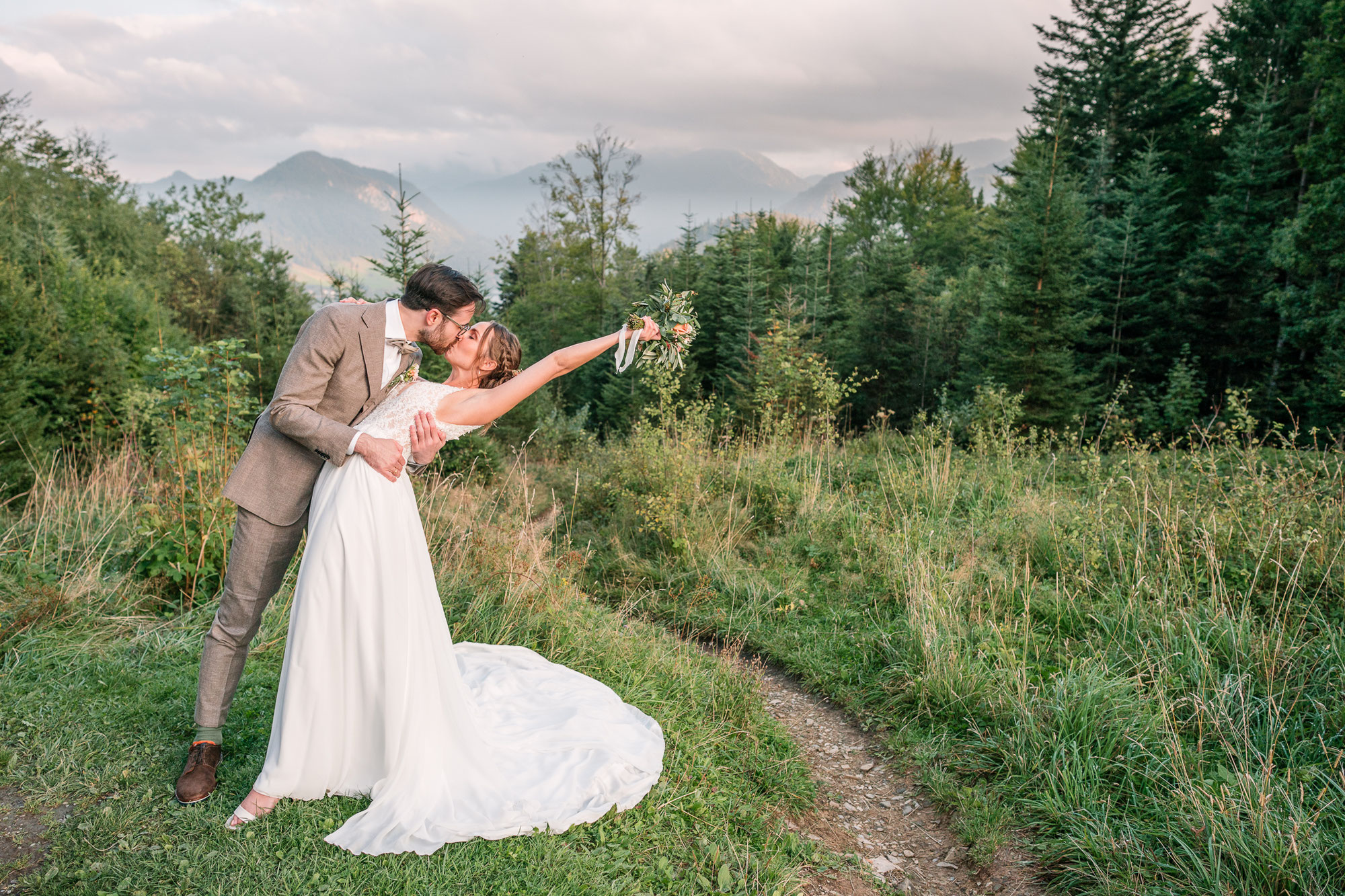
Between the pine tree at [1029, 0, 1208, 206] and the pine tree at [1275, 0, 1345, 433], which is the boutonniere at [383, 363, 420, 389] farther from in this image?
the pine tree at [1029, 0, 1208, 206]

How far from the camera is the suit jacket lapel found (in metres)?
2.93

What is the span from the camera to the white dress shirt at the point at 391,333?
2963 mm

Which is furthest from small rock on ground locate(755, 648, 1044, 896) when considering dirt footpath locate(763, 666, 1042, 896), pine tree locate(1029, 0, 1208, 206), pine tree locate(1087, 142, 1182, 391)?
pine tree locate(1029, 0, 1208, 206)

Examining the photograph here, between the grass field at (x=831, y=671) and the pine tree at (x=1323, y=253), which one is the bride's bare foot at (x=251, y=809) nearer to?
the grass field at (x=831, y=671)

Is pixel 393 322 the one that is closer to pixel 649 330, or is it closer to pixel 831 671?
pixel 649 330

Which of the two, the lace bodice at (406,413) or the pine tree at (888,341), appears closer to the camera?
the lace bodice at (406,413)

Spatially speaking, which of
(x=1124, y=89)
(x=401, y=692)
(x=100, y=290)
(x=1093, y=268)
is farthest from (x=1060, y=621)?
(x=1124, y=89)

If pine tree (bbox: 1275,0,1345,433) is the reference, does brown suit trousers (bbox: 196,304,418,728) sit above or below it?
below

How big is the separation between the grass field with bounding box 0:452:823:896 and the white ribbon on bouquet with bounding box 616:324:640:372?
6.00 ft

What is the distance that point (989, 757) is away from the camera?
3498 mm

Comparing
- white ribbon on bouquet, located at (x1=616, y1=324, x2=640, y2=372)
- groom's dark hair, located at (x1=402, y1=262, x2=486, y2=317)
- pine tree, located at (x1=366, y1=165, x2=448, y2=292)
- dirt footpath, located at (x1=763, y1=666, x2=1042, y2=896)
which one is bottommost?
dirt footpath, located at (x1=763, y1=666, x2=1042, y2=896)

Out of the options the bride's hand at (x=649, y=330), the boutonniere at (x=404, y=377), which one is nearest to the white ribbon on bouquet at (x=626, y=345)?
the bride's hand at (x=649, y=330)

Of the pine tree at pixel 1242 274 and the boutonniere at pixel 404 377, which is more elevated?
the pine tree at pixel 1242 274

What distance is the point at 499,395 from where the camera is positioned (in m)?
2.94
